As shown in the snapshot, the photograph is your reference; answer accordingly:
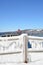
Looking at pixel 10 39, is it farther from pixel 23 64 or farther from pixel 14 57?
pixel 23 64

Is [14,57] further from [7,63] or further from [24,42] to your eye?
[24,42]

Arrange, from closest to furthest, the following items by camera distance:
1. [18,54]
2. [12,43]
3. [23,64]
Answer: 1. [23,64]
2. [18,54]
3. [12,43]

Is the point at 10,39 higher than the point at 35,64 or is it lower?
higher

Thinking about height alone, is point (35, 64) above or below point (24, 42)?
below

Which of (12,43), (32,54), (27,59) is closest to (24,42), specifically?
(27,59)

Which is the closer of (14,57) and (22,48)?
(22,48)

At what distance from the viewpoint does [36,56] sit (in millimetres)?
4824

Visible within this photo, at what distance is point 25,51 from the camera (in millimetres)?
4188

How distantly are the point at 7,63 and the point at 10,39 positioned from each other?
1.56m

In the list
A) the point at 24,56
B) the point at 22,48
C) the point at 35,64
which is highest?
the point at 22,48

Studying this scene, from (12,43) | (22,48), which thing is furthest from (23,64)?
(12,43)

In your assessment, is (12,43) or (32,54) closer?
(32,54)

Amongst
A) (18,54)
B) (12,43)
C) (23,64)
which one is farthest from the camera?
(12,43)

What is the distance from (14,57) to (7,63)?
1.77ft
